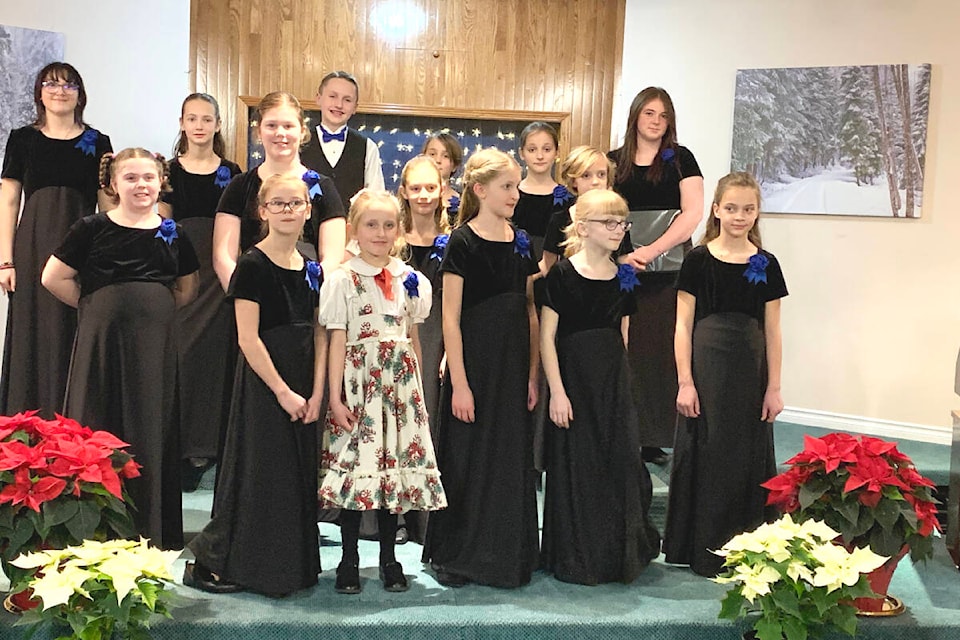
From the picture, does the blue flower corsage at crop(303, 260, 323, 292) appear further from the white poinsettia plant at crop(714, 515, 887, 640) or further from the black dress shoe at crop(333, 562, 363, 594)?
the white poinsettia plant at crop(714, 515, 887, 640)

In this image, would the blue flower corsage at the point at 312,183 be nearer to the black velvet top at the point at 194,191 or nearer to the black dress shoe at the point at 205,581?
the black velvet top at the point at 194,191

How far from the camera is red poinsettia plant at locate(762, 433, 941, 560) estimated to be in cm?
291

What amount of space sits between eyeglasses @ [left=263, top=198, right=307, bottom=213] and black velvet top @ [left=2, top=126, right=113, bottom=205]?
3.77 ft

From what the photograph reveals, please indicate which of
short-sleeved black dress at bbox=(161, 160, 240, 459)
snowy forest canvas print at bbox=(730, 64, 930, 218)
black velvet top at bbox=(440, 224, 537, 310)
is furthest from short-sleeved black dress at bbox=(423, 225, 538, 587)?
snowy forest canvas print at bbox=(730, 64, 930, 218)

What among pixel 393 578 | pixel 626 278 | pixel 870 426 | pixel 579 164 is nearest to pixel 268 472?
pixel 393 578

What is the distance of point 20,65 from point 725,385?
3.64 meters

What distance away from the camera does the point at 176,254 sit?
3.16m

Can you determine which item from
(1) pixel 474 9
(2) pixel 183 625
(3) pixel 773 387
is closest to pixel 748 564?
(3) pixel 773 387

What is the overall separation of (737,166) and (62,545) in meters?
3.79

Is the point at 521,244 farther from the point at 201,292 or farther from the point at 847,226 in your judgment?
the point at 847,226

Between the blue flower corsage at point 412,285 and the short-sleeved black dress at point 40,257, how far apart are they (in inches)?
52.9

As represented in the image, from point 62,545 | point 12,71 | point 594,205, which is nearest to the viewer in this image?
point 62,545

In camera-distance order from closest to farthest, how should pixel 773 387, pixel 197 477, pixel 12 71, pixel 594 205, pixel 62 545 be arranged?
pixel 62 545, pixel 594 205, pixel 773 387, pixel 197 477, pixel 12 71

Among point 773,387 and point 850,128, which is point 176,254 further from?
point 850,128
